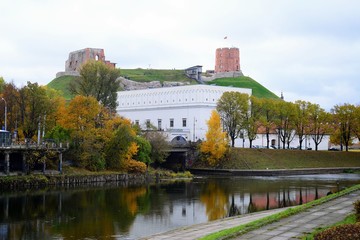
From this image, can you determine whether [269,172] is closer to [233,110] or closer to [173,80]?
[233,110]

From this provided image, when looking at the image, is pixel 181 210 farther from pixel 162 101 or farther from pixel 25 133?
pixel 162 101

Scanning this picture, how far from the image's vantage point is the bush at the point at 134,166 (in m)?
61.8

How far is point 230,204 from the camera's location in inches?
1590

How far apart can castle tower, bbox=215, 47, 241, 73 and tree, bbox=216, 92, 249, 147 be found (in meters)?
81.8

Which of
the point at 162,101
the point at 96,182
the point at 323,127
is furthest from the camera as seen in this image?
the point at 162,101

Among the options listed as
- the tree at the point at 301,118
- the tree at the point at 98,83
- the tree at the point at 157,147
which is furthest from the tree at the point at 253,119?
the tree at the point at 98,83

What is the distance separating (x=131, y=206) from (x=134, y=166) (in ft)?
79.4

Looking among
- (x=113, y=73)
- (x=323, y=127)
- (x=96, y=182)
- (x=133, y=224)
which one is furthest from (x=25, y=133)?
(x=323, y=127)

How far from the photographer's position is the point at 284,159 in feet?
263

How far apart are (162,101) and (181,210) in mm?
60609

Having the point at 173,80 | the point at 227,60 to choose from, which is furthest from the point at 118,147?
the point at 227,60

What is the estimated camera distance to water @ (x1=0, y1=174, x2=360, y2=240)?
28422 mm

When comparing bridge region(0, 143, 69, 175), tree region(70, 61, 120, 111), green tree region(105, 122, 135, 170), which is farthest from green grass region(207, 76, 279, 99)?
bridge region(0, 143, 69, 175)

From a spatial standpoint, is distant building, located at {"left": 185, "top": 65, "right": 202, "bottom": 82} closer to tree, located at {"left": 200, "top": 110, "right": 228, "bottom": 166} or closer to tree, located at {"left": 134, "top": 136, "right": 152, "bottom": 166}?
tree, located at {"left": 200, "top": 110, "right": 228, "bottom": 166}
